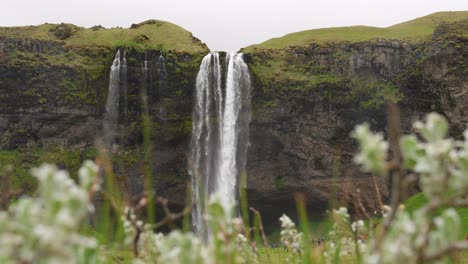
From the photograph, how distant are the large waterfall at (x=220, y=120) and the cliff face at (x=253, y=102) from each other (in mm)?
792

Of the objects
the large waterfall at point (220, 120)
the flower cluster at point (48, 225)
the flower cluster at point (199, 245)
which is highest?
the flower cluster at point (48, 225)

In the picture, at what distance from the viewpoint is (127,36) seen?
129 feet

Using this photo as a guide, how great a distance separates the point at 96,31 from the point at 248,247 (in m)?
40.4

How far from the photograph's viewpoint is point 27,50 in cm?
3509

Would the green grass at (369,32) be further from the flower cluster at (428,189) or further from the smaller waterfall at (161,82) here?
the flower cluster at (428,189)

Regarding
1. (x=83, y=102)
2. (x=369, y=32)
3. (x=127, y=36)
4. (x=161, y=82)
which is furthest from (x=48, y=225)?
(x=369, y=32)

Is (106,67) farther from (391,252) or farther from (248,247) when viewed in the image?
(391,252)

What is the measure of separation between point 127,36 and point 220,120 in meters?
12.1

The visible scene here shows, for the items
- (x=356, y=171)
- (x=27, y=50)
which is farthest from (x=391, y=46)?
(x=27, y=50)

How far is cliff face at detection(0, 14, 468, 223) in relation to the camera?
34438mm

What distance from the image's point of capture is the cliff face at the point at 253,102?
3444cm

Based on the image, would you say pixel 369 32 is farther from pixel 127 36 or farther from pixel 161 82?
pixel 127 36

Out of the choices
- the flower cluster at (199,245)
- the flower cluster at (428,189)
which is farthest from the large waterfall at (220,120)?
the flower cluster at (428,189)

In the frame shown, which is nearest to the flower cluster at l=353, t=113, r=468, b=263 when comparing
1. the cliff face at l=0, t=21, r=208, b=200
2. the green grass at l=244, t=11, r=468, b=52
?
the cliff face at l=0, t=21, r=208, b=200
